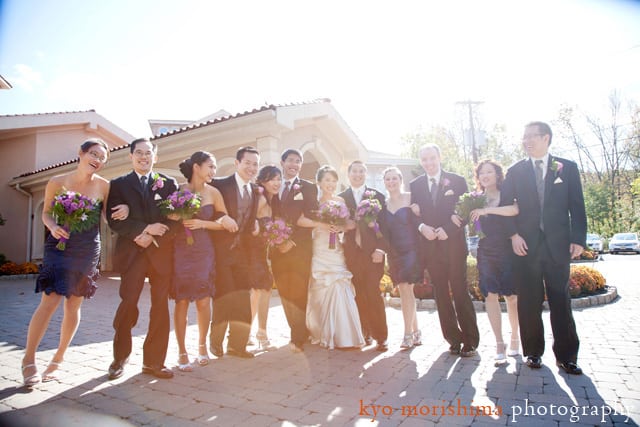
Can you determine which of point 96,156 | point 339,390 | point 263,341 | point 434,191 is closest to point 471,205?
point 434,191

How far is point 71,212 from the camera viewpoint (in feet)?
12.5

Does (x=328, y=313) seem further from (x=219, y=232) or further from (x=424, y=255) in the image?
(x=219, y=232)

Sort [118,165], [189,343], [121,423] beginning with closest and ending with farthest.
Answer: [121,423]
[189,343]
[118,165]

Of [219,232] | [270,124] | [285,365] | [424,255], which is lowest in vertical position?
[285,365]

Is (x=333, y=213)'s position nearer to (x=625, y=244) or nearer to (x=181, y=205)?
(x=181, y=205)

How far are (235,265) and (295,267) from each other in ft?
2.76

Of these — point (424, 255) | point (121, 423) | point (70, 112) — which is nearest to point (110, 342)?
point (121, 423)

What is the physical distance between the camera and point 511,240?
446 cm

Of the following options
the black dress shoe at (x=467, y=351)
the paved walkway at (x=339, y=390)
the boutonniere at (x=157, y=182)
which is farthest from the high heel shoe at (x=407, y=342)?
the boutonniere at (x=157, y=182)

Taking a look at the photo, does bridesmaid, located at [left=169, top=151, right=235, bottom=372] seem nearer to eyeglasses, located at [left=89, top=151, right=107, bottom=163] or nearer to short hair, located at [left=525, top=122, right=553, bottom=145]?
eyeglasses, located at [left=89, top=151, right=107, bottom=163]

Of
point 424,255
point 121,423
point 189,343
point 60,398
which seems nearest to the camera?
point 121,423

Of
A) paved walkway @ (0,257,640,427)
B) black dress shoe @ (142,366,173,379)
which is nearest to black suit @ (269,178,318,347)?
paved walkway @ (0,257,640,427)

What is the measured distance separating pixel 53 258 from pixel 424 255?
13.9 feet

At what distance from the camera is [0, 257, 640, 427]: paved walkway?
301cm
